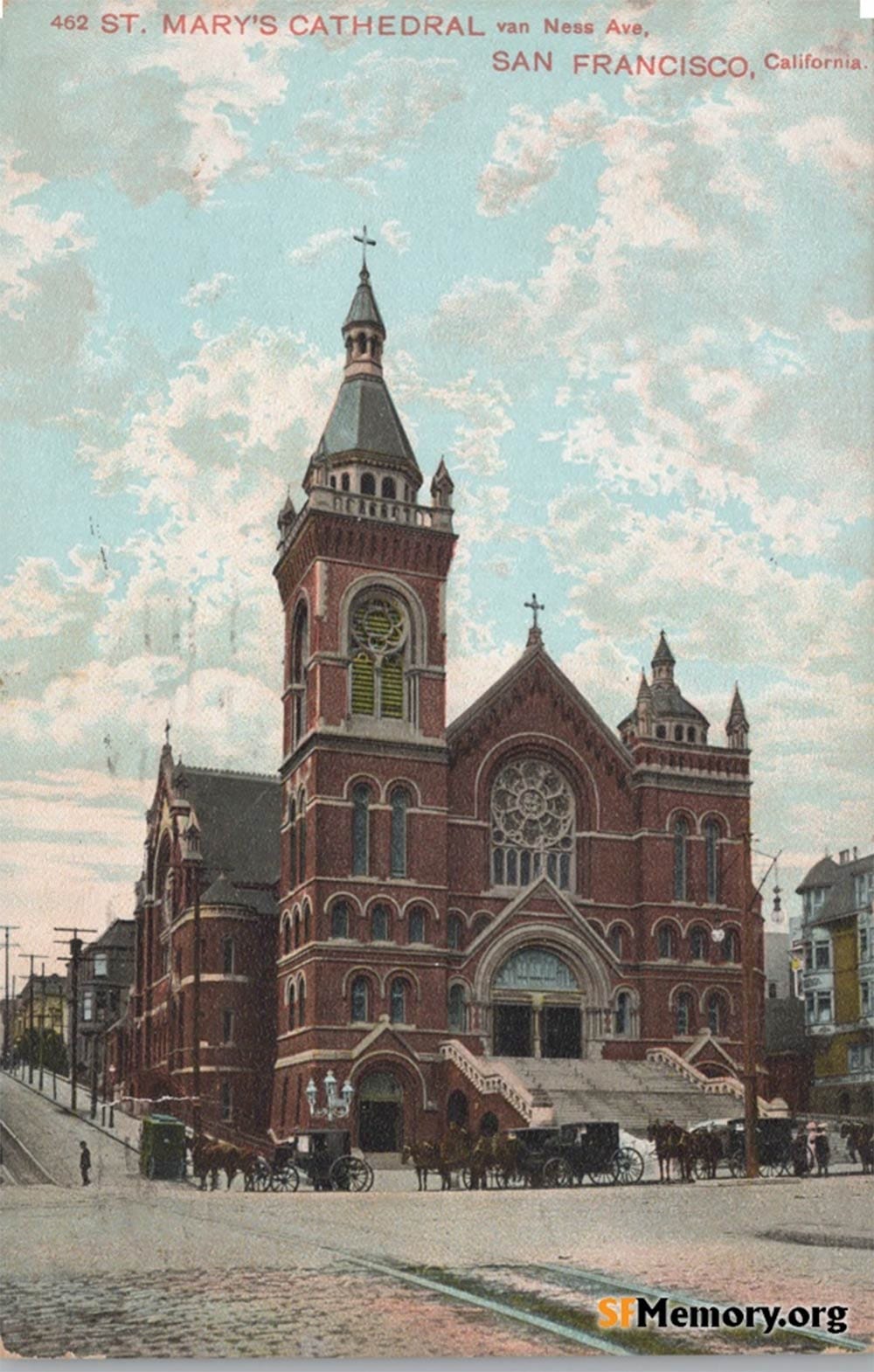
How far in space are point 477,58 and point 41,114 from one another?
139 inches

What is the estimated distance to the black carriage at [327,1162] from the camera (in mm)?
17906

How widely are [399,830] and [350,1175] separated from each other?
251 inches

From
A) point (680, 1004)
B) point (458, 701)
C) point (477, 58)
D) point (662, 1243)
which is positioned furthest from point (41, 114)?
point (680, 1004)

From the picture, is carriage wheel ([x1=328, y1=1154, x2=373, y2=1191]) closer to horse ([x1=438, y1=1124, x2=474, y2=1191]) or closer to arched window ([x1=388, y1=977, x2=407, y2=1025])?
horse ([x1=438, y1=1124, x2=474, y2=1191])

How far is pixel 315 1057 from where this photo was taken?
21281 millimetres

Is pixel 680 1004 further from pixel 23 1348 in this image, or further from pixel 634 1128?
pixel 23 1348

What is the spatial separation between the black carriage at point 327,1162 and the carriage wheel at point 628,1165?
8.96 feet

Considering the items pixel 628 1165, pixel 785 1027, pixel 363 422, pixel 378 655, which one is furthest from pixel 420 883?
pixel 363 422

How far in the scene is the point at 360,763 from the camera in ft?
75.6

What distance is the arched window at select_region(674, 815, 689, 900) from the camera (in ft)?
78.6

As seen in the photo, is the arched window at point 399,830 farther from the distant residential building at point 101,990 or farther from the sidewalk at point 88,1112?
the sidewalk at point 88,1112

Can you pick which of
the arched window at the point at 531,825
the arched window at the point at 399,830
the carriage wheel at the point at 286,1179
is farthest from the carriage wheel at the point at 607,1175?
the arched window at the point at 399,830

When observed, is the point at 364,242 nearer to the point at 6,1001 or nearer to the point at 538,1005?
the point at 6,1001

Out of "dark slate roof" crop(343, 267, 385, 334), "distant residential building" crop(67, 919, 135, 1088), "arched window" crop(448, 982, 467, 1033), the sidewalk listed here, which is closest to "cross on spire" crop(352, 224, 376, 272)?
"dark slate roof" crop(343, 267, 385, 334)
